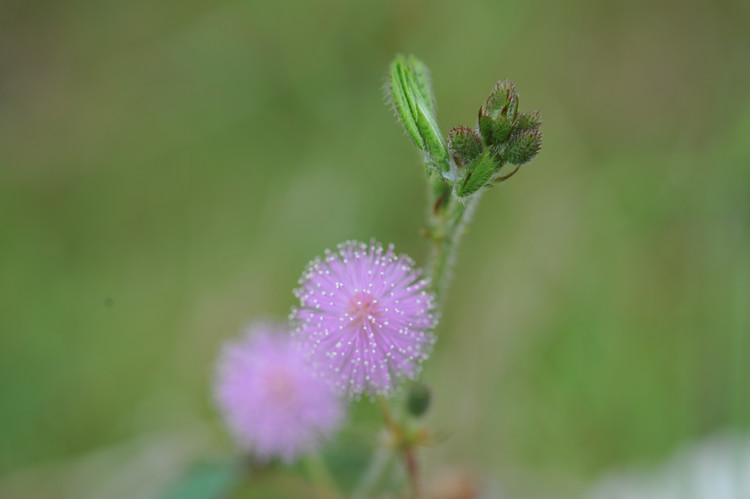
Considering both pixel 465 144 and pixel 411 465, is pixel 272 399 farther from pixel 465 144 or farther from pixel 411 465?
pixel 465 144

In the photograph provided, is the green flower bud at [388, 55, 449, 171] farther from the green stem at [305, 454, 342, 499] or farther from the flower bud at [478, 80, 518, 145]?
the green stem at [305, 454, 342, 499]

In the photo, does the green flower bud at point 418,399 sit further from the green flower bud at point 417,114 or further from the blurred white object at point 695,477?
the blurred white object at point 695,477

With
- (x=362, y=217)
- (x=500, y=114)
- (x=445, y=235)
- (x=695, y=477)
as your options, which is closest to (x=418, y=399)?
(x=445, y=235)

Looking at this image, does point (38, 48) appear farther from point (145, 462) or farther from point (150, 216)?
point (145, 462)

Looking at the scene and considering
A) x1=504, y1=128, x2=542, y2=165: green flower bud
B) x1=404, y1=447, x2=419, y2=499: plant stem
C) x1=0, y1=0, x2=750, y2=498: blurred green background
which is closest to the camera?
x1=504, y1=128, x2=542, y2=165: green flower bud

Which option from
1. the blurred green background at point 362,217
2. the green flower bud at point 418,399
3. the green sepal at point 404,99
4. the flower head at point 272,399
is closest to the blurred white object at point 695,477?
the blurred green background at point 362,217

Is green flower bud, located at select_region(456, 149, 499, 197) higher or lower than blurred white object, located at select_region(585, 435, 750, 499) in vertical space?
higher

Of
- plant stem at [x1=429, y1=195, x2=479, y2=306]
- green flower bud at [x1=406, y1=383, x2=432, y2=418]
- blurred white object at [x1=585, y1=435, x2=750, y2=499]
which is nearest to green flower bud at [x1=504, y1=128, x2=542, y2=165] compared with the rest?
plant stem at [x1=429, y1=195, x2=479, y2=306]

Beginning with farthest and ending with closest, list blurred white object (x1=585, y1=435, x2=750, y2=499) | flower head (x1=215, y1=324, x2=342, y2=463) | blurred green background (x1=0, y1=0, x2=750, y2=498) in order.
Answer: blurred green background (x1=0, y1=0, x2=750, y2=498), blurred white object (x1=585, y1=435, x2=750, y2=499), flower head (x1=215, y1=324, x2=342, y2=463)

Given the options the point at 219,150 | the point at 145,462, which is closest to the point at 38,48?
the point at 219,150
